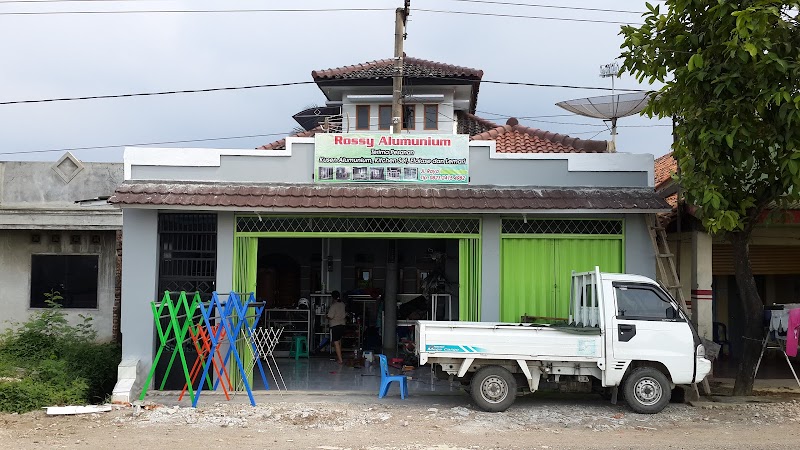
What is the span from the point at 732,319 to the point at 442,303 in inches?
273

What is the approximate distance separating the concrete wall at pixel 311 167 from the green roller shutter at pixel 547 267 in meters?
1.04

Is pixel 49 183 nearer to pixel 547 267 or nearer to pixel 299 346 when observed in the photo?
pixel 299 346

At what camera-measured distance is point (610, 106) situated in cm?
1424

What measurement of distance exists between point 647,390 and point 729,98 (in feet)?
14.5

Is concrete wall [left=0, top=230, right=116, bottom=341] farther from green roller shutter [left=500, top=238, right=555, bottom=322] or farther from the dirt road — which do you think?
green roller shutter [left=500, top=238, right=555, bottom=322]

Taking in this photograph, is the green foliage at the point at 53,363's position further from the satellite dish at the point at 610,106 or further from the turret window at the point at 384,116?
the turret window at the point at 384,116

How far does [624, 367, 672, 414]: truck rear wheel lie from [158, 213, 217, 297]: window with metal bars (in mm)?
6980

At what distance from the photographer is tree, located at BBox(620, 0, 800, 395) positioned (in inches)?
376

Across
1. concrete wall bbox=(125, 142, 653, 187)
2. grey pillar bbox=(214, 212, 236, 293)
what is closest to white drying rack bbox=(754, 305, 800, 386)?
concrete wall bbox=(125, 142, 653, 187)

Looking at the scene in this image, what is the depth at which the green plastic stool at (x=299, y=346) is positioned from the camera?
15.8 metres

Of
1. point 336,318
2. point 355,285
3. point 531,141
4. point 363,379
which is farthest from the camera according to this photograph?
point 355,285

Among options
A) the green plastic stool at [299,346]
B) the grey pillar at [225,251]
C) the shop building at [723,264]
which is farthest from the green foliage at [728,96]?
the green plastic stool at [299,346]

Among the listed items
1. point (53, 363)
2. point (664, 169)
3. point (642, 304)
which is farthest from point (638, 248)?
point (53, 363)

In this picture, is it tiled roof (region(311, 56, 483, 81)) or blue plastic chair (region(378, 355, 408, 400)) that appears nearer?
blue plastic chair (region(378, 355, 408, 400))
